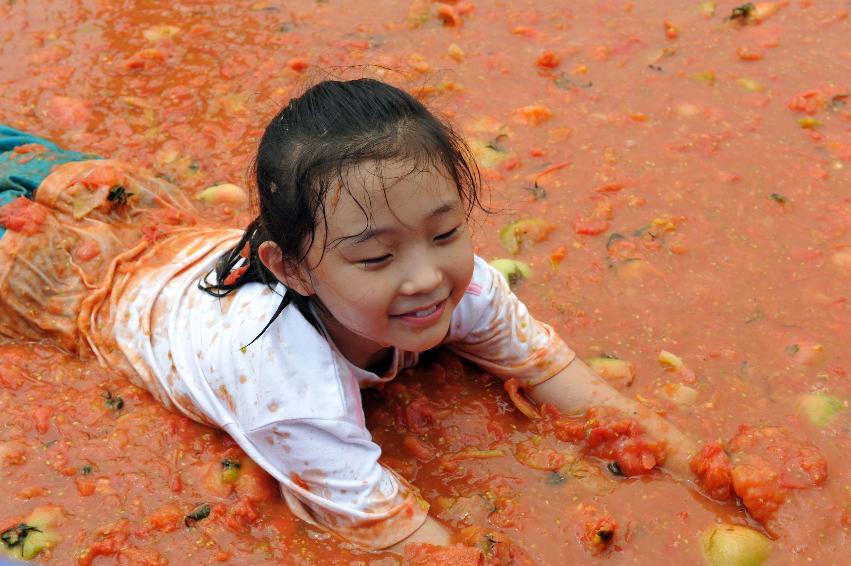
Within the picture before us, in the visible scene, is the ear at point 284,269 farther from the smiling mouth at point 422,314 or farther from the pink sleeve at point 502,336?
the pink sleeve at point 502,336

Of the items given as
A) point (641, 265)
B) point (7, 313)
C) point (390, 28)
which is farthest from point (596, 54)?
point (7, 313)

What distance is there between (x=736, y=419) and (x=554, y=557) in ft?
2.41

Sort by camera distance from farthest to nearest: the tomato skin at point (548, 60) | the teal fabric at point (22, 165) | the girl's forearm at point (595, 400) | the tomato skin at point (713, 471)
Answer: the tomato skin at point (548, 60), the teal fabric at point (22, 165), the girl's forearm at point (595, 400), the tomato skin at point (713, 471)

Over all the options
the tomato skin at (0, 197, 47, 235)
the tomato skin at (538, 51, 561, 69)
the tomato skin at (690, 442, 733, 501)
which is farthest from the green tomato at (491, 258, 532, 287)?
the tomato skin at (0, 197, 47, 235)

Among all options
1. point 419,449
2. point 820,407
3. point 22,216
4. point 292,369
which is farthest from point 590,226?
point 22,216

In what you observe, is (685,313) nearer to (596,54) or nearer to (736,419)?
(736,419)

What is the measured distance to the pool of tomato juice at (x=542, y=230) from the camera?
255cm

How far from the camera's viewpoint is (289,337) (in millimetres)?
2402

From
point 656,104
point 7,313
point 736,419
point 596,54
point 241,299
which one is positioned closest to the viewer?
point 241,299

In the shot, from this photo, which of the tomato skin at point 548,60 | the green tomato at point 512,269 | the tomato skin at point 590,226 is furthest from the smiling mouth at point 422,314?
the tomato skin at point 548,60

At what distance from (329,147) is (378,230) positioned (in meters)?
0.22

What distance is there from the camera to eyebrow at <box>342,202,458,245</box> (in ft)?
6.89

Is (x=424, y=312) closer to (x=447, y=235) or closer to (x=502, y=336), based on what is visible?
(x=447, y=235)

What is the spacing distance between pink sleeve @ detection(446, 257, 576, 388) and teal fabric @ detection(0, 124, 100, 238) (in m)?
1.55
